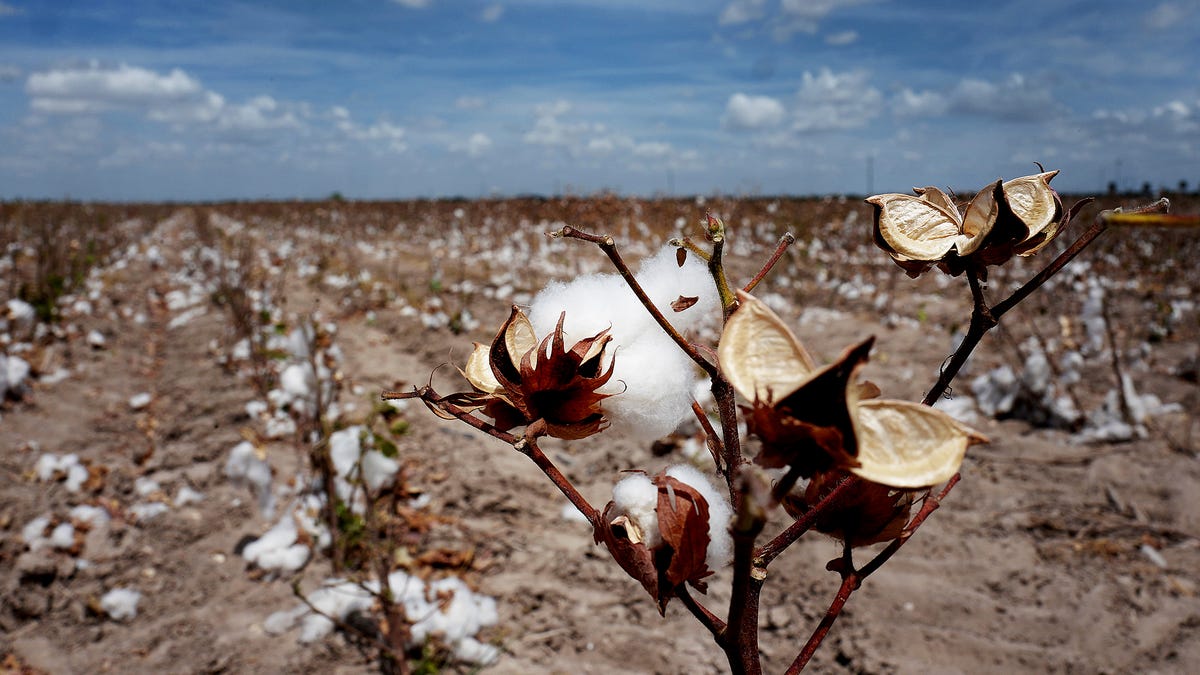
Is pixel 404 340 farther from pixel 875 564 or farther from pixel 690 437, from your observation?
pixel 875 564

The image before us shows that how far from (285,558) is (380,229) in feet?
62.0

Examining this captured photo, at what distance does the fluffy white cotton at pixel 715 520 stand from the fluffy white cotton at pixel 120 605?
3328 mm

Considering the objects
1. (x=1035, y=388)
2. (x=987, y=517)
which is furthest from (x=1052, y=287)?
(x=987, y=517)

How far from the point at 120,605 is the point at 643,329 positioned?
11.0ft

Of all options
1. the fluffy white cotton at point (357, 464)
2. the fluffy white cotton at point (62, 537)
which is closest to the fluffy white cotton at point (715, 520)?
the fluffy white cotton at point (357, 464)

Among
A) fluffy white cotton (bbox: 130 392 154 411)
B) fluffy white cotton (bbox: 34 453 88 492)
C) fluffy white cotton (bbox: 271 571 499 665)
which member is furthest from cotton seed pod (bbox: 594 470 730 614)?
fluffy white cotton (bbox: 130 392 154 411)

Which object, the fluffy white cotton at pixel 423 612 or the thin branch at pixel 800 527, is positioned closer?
the thin branch at pixel 800 527

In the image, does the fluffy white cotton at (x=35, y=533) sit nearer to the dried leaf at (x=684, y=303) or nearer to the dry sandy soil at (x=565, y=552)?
the dry sandy soil at (x=565, y=552)

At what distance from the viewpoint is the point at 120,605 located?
3.06 metres

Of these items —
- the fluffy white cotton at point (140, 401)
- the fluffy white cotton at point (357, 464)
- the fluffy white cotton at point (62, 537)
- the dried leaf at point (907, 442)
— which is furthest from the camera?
the fluffy white cotton at point (140, 401)

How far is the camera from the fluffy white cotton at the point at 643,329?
59 cm

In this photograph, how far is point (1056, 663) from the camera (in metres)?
2.51

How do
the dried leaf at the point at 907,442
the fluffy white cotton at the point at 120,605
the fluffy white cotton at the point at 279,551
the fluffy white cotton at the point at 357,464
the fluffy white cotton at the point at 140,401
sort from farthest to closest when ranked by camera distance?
the fluffy white cotton at the point at 140,401 < the fluffy white cotton at the point at 279,551 < the fluffy white cotton at the point at 120,605 < the fluffy white cotton at the point at 357,464 < the dried leaf at the point at 907,442

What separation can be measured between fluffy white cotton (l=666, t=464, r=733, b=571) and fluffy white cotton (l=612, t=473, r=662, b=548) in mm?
23
